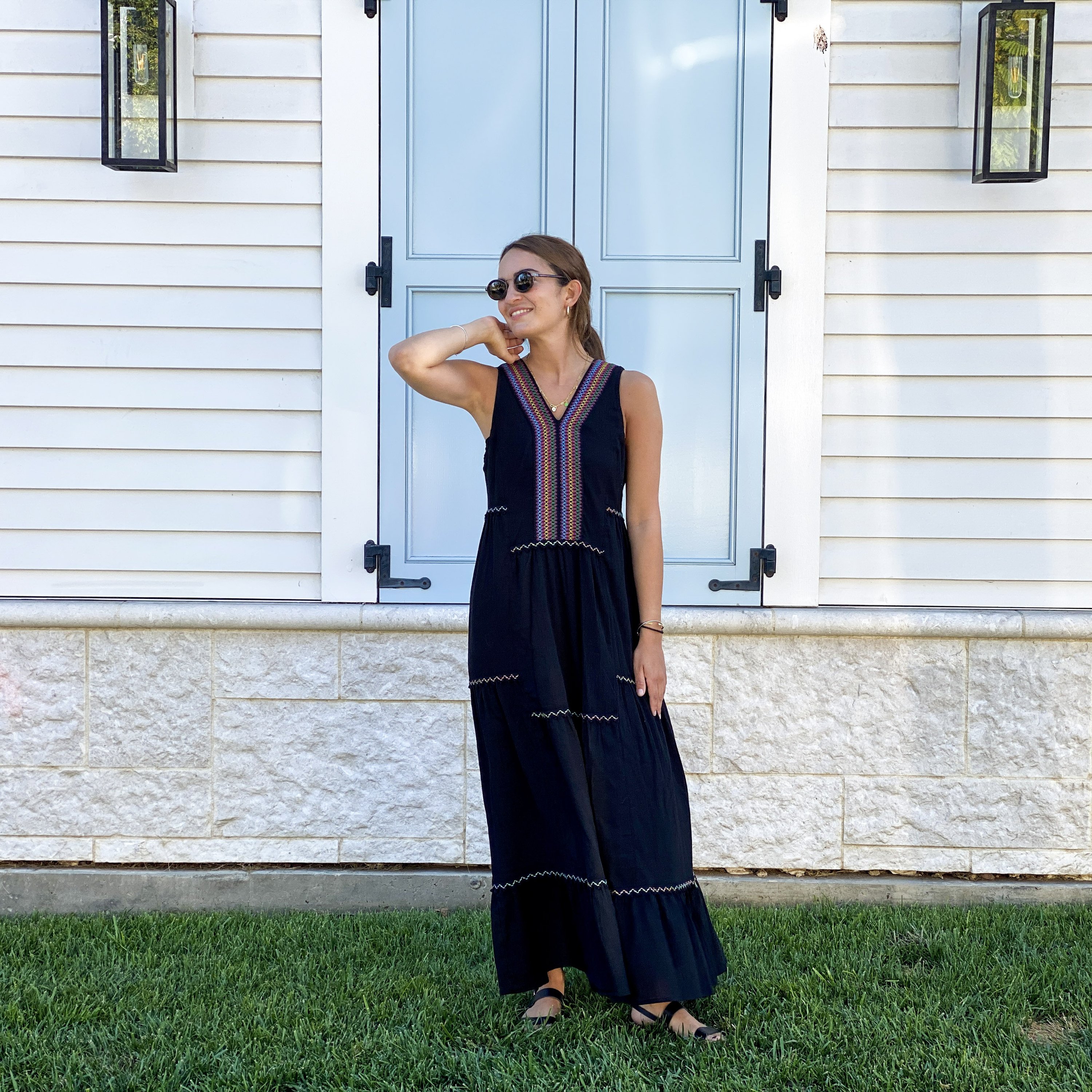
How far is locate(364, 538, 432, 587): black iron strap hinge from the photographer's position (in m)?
3.59

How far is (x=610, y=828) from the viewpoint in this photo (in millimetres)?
2463

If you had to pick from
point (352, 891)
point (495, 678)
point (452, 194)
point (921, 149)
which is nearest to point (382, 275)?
point (452, 194)

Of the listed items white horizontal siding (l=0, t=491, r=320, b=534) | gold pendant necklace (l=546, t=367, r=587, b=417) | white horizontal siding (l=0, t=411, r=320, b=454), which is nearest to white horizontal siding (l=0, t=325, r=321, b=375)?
white horizontal siding (l=0, t=411, r=320, b=454)

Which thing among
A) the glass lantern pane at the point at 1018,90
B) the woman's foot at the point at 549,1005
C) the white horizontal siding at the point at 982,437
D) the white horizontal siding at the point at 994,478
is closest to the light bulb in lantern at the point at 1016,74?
the glass lantern pane at the point at 1018,90

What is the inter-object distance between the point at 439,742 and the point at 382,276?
4.84 ft

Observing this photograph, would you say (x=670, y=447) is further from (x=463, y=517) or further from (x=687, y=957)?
(x=687, y=957)

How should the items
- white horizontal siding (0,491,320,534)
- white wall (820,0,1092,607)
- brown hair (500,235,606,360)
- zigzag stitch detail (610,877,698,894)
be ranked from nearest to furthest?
1. zigzag stitch detail (610,877,698,894)
2. brown hair (500,235,606,360)
3. white wall (820,0,1092,607)
4. white horizontal siding (0,491,320,534)

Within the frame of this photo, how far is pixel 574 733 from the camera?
97.7 inches

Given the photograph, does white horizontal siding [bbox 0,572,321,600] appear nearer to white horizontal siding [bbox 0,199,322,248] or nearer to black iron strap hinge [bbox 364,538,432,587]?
black iron strap hinge [bbox 364,538,432,587]

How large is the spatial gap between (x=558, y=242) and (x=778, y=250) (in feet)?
3.99

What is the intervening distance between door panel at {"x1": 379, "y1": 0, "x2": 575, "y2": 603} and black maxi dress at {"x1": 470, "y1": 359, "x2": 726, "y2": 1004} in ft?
3.37

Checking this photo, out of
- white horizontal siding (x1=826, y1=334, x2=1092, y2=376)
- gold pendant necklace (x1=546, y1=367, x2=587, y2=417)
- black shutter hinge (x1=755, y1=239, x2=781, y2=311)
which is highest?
black shutter hinge (x1=755, y1=239, x2=781, y2=311)

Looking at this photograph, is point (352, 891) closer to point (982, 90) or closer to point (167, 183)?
point (167, 183)

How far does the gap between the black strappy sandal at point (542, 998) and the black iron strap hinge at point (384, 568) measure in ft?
4.48
